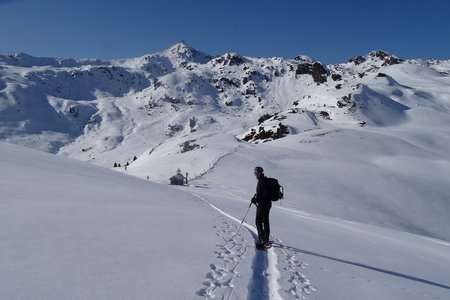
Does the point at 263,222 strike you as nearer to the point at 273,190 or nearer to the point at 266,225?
the point at 266,225

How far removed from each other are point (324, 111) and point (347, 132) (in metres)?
34.7

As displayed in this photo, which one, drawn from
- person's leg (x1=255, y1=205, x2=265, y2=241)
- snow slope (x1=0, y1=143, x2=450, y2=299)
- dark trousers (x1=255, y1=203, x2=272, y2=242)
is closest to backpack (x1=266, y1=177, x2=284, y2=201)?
dark trousers (x1=255, y1=203, x2=272, y2=242)

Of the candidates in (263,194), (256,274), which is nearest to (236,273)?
(256,274)

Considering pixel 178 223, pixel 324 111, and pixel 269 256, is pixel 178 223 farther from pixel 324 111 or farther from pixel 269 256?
pixel 324 111

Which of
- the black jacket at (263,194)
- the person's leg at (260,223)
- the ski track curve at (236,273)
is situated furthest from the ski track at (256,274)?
the black jacket at (263,194)

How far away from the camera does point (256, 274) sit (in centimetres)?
907

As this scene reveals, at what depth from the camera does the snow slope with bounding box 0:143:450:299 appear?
21.9 feet

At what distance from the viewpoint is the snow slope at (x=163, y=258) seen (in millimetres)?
6676

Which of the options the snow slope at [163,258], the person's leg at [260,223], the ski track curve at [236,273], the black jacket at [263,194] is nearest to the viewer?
the snow slope at [163,258]

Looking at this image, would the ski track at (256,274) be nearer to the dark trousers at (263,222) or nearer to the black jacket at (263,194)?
the dark trousers at (263,222)

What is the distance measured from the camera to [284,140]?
3209 inches

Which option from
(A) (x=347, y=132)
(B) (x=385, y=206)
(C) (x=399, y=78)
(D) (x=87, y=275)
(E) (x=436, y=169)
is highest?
(C) (x=399, y=78)

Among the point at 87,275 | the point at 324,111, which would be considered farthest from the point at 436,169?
the point at 87,275

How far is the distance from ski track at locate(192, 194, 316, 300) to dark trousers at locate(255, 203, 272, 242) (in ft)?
1.35
